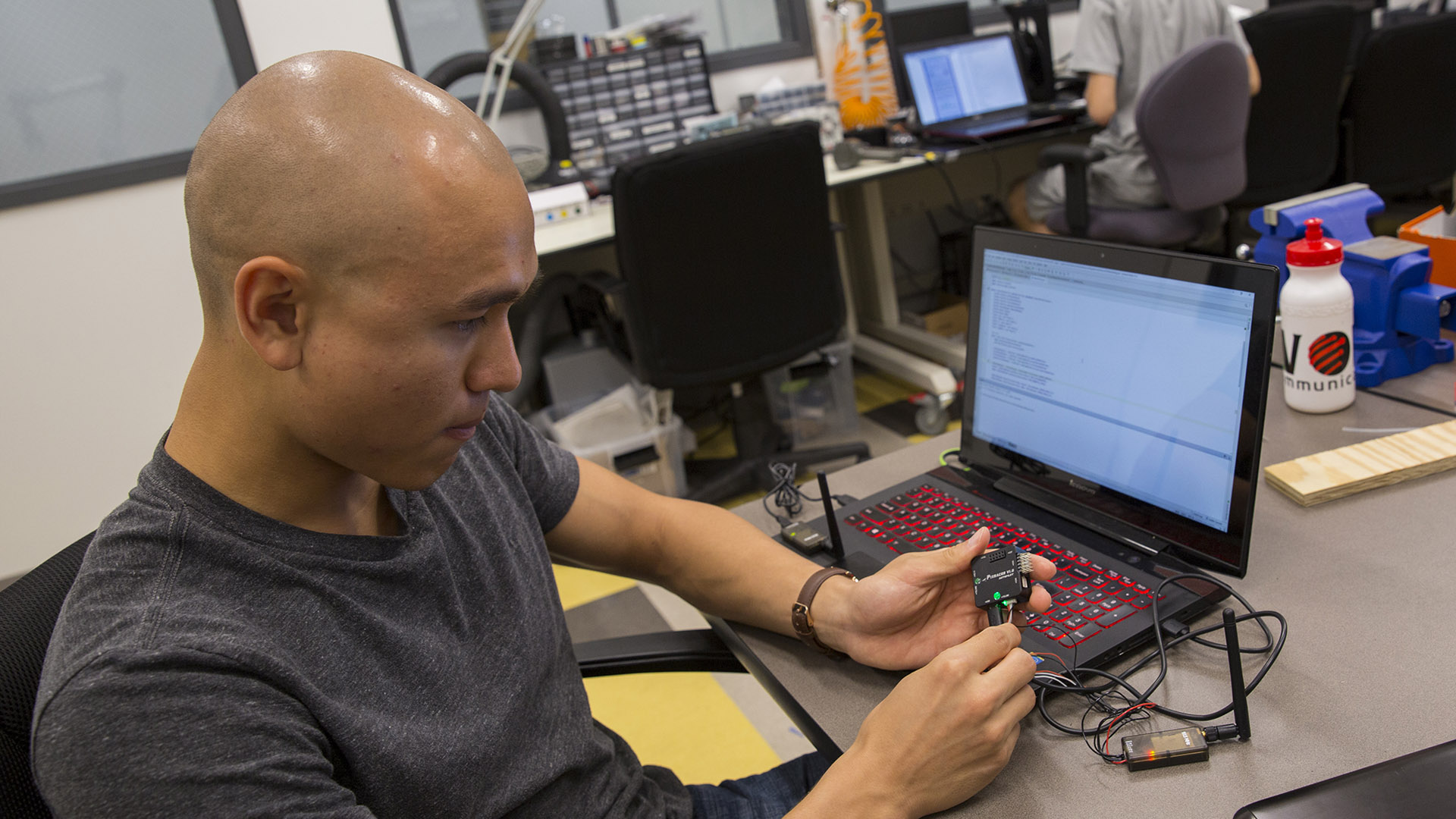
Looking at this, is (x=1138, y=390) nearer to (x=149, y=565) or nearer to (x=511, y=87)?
(x=149, y=565)

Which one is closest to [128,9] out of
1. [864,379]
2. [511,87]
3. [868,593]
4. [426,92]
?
[511,87]

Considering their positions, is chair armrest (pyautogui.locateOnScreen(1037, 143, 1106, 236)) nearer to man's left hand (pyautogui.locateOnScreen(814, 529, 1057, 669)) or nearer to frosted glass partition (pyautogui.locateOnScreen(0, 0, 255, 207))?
man's left hand (pyautogui.locateOnScreen(814, 529, 1057, 669))

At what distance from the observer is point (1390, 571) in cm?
81

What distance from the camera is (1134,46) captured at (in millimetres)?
2727

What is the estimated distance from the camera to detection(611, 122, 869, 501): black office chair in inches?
82.4

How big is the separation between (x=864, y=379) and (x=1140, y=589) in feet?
8.47

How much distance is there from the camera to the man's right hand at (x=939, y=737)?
674 millimetres

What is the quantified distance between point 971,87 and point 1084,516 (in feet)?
8.98

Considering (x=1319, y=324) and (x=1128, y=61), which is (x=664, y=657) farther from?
(x=1128, y=61)

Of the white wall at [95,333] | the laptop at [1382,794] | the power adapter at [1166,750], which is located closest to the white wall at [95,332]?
the white wall at [95,333]

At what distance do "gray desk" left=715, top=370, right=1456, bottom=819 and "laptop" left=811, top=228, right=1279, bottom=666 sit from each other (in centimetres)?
6

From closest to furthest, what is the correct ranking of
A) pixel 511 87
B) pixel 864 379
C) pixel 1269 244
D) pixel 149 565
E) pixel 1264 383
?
1. pixel 149 565
2. pixel 1264 383
3. pixel 1269 244
4. pixel 511 87
5. pixel 864 379

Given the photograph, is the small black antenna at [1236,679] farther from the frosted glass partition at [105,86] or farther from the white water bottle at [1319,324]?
the frosted glass partition at [105,86]

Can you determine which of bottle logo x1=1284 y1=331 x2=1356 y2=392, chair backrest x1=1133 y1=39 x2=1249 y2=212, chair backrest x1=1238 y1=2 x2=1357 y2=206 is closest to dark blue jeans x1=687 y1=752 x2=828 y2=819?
bottle logo x1=1284 y1=331 x2=1356 y2=392
